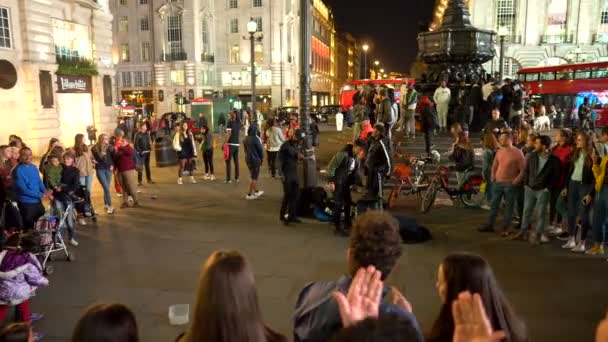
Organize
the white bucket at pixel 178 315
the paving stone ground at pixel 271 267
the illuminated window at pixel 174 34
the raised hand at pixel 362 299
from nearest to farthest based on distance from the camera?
the raised hand at pixel 362 299
the white bucket at pixel 178 315
the paving stone ground at pixel 271 267
the illuminated window at pixel 174 34

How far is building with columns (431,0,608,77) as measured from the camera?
53.1 m

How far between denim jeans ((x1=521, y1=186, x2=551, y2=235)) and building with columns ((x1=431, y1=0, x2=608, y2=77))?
47.9m

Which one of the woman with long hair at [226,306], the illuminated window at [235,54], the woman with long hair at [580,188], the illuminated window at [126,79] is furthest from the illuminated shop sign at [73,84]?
the illuminated window at [235,54]

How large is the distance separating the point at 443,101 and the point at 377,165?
6974 mm

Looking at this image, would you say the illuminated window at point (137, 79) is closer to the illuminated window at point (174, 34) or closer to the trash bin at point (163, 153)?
the illuminated window at point (174, 34)

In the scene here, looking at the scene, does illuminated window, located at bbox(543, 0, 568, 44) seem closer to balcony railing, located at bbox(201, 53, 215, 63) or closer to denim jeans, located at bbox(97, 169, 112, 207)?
balcony railing, located at bbox(201, 53, 215, 63)

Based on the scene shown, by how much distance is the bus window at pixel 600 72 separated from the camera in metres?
30.2

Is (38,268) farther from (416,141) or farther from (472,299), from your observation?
(416,141)

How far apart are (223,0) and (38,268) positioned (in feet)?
199

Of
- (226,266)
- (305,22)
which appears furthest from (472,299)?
(305,22)

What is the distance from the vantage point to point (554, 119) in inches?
1188

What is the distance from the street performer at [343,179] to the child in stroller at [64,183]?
458 centimetres

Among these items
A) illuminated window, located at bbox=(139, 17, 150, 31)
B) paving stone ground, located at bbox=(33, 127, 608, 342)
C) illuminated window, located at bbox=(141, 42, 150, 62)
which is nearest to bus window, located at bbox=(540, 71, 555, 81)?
paving stone ground, located at bbox=(33, 127, 608, 342)

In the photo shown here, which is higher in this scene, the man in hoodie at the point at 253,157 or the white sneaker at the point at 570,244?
the man in hoodie at the point at 253,157
